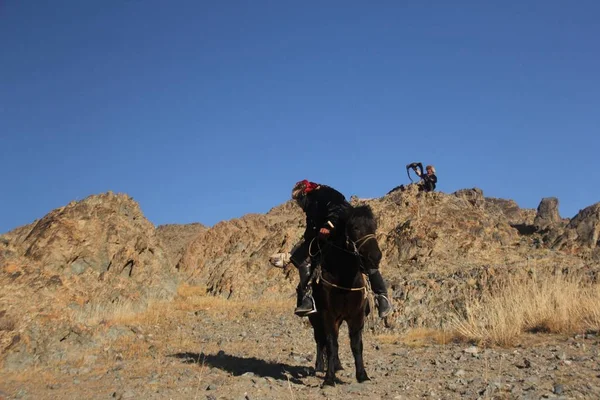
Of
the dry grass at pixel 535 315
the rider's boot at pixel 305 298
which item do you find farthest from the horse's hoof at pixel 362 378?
the dry grass at pixel 535 315

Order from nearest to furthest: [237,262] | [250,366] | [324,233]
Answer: [324,233], [250,366], [237,262]

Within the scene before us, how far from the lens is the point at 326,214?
731cm

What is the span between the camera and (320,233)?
22.4ft

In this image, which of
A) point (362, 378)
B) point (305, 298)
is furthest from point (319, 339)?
point (362, 378)

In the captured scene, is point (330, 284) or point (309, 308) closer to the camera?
point (330, 284)

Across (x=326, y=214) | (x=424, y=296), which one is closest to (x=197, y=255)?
(x=424, y=296)

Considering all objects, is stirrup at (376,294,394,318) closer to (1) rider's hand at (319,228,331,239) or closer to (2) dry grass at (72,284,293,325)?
(1) rider's hand at (319,228,331,239)

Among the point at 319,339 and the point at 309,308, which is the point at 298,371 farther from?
the point at 309,308

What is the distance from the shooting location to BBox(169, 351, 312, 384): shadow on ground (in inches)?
301

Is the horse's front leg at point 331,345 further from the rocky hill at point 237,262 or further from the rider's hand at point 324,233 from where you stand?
the rocky hill at point 237,262

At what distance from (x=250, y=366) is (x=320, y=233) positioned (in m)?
2.67

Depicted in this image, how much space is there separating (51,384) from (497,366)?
561 cm

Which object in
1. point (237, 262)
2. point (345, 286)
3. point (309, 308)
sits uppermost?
point (237, 262)

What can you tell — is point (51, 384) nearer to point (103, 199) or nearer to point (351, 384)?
point (351, 384)
